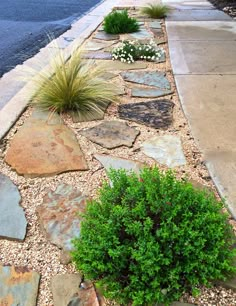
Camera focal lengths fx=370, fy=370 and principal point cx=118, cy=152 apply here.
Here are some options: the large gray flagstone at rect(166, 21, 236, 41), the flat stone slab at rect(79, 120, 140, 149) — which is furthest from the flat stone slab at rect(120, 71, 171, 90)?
the large gray flagstone at rect(166, 21, 236, 41)

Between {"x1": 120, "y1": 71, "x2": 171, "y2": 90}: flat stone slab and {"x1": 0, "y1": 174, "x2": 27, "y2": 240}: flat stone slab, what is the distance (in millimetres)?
2011

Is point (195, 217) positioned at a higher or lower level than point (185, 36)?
higher

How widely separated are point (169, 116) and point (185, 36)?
10.4ft

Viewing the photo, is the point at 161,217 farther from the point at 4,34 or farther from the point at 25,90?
the point at 4,34

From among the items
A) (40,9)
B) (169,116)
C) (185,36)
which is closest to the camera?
(169,116)

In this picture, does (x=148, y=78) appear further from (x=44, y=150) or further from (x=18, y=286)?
(x=18, y=286)

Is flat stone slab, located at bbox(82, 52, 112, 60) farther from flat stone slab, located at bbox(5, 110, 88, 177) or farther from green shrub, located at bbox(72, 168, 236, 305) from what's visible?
green shrub, located at bbox(72, 168, 236, 305)

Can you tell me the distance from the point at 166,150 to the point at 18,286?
1399 millimetres

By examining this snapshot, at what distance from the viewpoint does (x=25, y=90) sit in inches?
139

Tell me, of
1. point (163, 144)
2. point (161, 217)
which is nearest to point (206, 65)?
point (163, 144)

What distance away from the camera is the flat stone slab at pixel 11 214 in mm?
1851

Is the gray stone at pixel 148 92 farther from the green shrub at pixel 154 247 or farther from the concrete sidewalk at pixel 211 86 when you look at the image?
the green shrub at pixel 154 247

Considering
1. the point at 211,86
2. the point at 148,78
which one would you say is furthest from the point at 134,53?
the point at 211,86

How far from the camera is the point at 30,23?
7047mm
